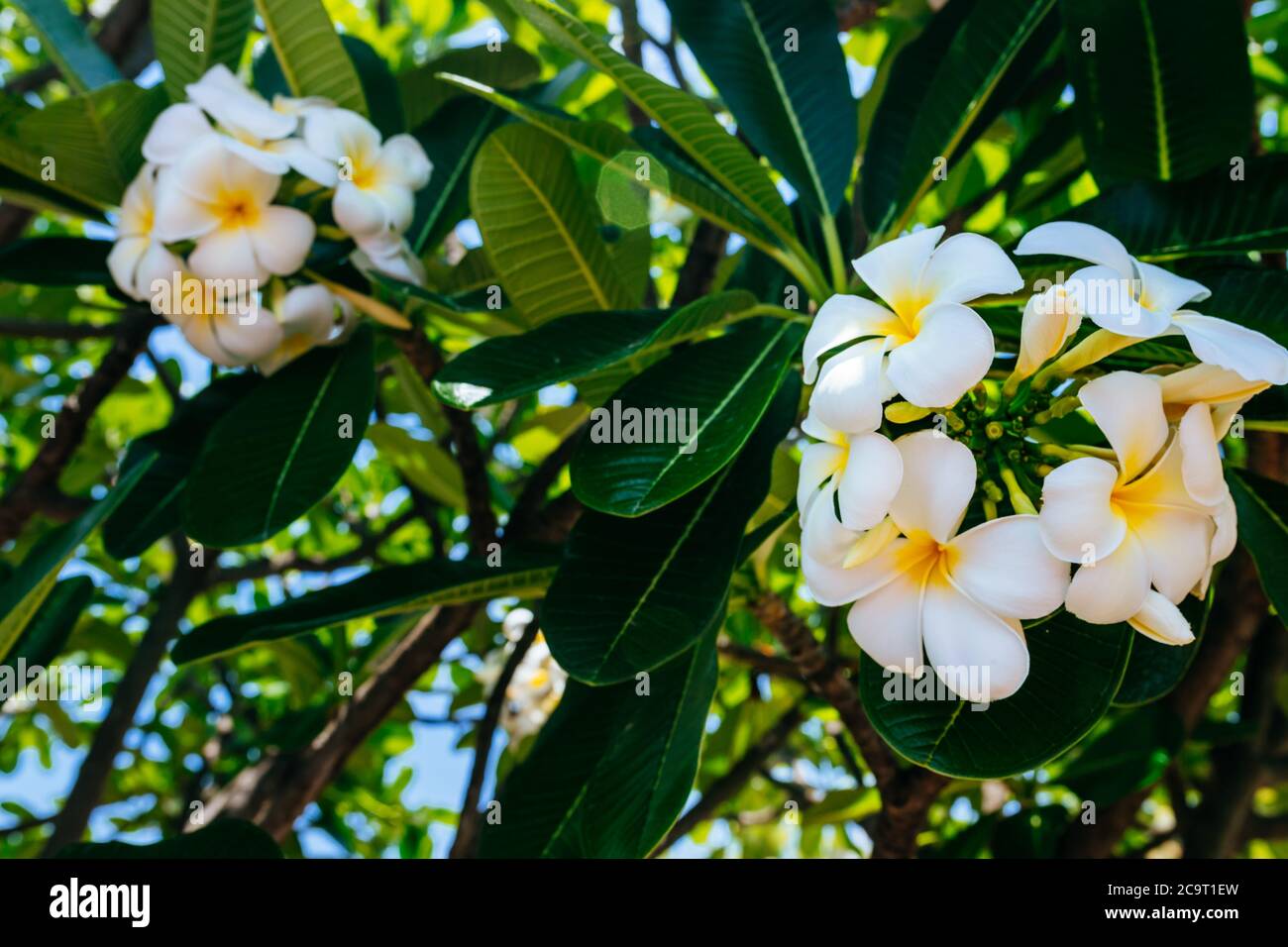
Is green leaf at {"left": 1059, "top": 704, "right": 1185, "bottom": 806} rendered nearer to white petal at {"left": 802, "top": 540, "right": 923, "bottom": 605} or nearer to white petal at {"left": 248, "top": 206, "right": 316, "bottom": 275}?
white petal at {"left": 802, "top": 540, "right": 923, "bottom": 605}

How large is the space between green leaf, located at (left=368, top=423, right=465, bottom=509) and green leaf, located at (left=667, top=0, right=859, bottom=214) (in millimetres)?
800

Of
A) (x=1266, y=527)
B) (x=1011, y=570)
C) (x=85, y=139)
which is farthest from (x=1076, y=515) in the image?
(x=85, y=139)

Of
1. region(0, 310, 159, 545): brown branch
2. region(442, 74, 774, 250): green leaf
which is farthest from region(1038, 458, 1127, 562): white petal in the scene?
region(0, 310, 159, 545): brown branch

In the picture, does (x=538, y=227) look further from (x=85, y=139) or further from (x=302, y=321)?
(x=85, y=139)

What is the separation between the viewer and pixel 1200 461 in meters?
0.84

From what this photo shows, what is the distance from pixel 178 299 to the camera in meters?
1.40

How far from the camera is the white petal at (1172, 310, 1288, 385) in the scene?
838 mm

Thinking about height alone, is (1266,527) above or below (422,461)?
above

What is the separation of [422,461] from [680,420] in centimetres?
100

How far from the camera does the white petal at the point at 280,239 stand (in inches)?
54.0

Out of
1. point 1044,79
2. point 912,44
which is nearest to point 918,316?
point 912,44
